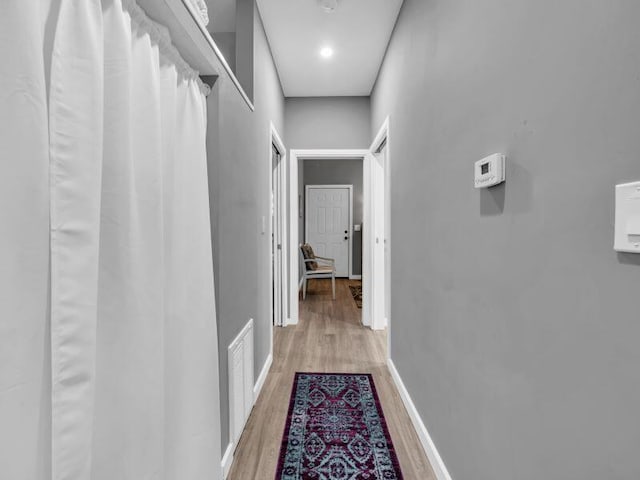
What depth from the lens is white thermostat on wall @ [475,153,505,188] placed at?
1026 millimetres

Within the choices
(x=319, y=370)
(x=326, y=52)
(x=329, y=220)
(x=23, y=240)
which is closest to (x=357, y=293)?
(x=329, y=220)

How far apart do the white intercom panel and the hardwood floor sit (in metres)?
1.45

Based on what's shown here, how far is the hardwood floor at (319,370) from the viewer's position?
169 centimetres

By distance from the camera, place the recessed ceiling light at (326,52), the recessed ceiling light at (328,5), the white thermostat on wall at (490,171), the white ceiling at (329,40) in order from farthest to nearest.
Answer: the recessed ceiling light at (326,52)
the white ceiling at (329,40)
the recessed ceiling light at (328,5)
the white thermostat on wall at (490,171)

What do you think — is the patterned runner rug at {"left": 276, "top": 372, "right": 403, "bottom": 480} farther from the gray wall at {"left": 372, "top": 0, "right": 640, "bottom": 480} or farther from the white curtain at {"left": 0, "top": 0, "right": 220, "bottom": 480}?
the white curtain at {"left": 0, "top": 0, "right": 220, "bottom": 480}

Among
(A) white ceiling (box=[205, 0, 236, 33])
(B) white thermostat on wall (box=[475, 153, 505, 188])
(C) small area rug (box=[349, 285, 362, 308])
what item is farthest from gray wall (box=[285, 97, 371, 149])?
(B) white thermostat on wall (box=[475, 153, 505, 188])

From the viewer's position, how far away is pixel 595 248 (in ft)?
2.30

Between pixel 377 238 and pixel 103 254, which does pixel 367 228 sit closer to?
pixel 377 238

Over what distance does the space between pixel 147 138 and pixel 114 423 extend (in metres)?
0.76

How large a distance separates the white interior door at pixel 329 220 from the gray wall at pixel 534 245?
551 centimetres

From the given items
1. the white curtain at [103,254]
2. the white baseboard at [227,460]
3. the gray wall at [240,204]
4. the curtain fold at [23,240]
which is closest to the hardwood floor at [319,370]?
the white baseboard at [227,460]

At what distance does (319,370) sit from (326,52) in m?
2.64

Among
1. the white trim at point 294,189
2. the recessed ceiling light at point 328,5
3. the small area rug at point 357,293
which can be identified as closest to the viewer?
the recessed ceiling light at point 328,5

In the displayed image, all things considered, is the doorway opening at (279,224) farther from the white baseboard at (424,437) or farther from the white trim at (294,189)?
the white baseboard at (424,437)
